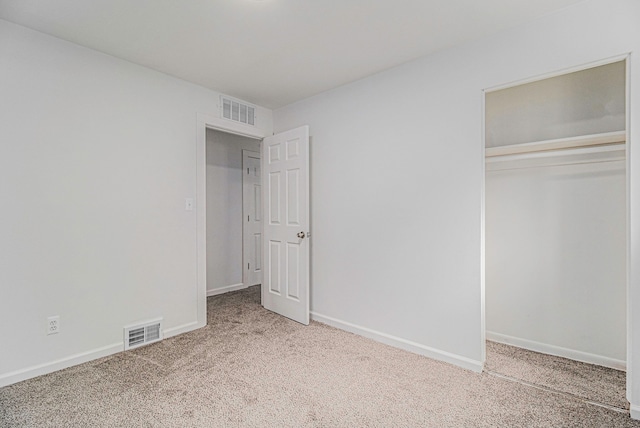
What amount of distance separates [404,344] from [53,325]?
8.98 ft

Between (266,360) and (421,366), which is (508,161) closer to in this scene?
(421,366)

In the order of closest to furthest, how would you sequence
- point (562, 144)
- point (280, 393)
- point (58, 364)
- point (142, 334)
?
1. point (280, 393)
2. point (58, 364)
3. point (562, 144)
4. point (142, 334)

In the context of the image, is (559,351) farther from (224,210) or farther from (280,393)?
(224,210)

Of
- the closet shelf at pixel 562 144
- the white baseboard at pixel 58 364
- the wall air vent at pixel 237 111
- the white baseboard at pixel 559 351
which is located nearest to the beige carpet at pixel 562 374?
the white baseboard at pixel 559 351

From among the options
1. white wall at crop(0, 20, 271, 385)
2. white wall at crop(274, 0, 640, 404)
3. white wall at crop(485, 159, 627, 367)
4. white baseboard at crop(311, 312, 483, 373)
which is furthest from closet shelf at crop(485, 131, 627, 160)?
white wall at crop(0, 20, 271, 385)

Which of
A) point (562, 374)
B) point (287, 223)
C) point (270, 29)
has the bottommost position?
point (562, 374)

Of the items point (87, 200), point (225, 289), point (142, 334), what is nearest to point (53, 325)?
point (142, 334)

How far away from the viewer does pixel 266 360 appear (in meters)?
2.49

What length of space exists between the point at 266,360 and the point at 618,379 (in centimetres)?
251

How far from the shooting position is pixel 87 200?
247cm

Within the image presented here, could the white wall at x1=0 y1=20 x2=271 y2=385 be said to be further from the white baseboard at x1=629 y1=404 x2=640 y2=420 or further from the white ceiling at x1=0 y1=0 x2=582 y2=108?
the white baseboard at x1=629 y1=404 x2=640 y2=420

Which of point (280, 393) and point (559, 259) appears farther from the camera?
point (559, 259)

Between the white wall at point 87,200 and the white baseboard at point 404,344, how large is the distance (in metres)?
1.40

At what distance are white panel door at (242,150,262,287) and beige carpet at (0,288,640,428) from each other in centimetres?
227
